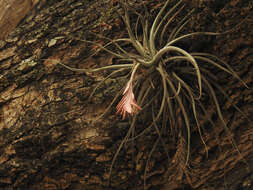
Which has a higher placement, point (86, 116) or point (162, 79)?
point (86, 116)

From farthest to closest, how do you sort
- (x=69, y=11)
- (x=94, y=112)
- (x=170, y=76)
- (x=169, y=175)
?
(x=69, y=11)
(x=94, y=112)
(x=169, y=175)
(x=170, y=76)

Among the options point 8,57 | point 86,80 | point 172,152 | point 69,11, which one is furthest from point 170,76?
point 8,57

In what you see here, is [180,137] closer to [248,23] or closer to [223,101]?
[223,101]

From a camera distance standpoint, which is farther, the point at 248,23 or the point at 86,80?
the point at 86,80

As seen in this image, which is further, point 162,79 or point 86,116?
point 86,116

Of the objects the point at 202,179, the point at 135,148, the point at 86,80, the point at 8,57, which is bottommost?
the point at 202,179

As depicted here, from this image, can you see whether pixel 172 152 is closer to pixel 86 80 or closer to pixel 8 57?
pixel 86 80

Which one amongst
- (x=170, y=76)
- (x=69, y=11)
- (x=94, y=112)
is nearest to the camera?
(x=170, y=76)

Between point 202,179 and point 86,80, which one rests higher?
point 86,80
